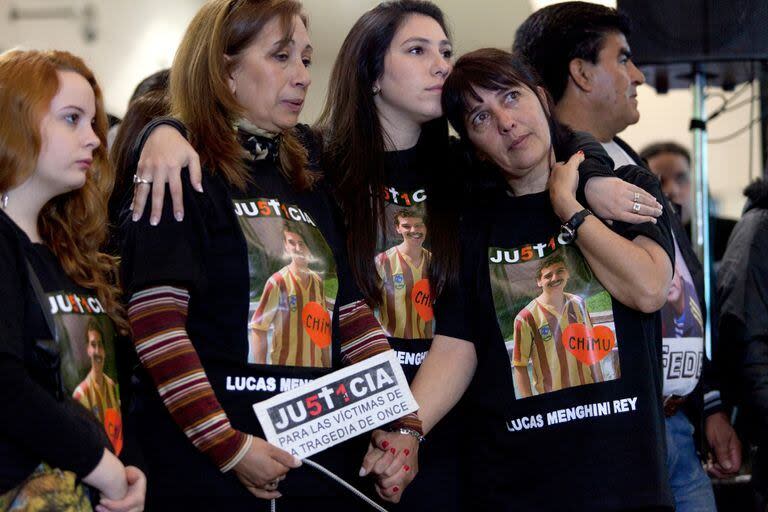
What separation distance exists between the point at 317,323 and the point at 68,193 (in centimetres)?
52

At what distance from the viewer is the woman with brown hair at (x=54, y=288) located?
1662 millimetres

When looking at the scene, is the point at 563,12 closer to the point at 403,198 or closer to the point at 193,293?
the point at 403,198

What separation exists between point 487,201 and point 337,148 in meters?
0.37

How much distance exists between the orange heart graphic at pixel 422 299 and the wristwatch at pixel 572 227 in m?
0.31

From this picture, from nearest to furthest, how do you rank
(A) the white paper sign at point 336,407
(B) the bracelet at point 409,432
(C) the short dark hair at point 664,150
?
1. (A) the white paper sign at point 336,407
2. (B) the bracelet at point 409,432
3. (C) the short dark hair at point 664,150

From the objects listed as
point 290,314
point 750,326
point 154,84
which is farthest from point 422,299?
point 750,326

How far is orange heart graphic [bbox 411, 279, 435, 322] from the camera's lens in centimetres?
232

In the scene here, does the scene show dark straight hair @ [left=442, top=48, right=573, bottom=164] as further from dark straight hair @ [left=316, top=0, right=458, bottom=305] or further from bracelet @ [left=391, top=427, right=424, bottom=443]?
bracelet @ [left=391, top=427, right=424, bottom=443]

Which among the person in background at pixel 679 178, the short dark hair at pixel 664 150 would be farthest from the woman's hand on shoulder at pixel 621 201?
the short dark hair at pixel 664 150

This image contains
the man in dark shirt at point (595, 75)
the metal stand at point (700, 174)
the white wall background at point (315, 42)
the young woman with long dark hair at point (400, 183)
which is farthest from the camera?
the white wall background at point (315, 42)

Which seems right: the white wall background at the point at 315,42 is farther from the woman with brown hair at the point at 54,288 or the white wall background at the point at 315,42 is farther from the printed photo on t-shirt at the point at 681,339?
the woman with brown hair at the point at 54,288

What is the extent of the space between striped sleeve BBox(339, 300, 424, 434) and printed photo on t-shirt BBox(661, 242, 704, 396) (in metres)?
0.82

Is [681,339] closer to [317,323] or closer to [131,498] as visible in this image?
[317,323]

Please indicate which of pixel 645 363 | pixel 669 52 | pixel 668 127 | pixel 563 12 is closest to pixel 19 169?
pixel 645 363
